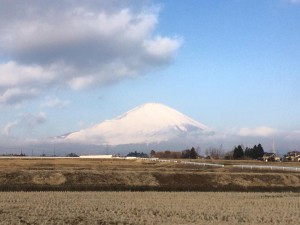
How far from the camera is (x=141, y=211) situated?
2875 centimetres

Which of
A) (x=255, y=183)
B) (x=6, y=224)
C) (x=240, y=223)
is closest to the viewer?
(x=6, y=224)

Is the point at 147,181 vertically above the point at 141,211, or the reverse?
the point at 147,181

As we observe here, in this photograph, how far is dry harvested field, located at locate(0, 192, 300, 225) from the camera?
24844 mm

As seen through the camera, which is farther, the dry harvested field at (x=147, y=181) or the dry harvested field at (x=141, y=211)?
the dry harvested field at (x=147, y=181)

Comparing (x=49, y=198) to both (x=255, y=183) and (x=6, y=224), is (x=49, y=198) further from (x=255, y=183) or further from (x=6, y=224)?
(x=255, y=183)

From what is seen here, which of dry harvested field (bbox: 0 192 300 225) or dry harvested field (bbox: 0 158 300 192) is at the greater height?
dry harvested field (bbox: 0 158 300 192)

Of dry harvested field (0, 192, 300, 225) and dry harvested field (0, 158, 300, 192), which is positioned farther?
dry harvested field (0, 158, 300, 192)

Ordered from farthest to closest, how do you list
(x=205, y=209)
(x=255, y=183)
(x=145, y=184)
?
(x=255, y=183) → (x=145, y=184) → (x=205, y=209)

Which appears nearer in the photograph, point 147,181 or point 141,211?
point 141,211

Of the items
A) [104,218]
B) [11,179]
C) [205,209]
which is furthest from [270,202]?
[11,179]

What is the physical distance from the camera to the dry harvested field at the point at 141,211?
81.5ft

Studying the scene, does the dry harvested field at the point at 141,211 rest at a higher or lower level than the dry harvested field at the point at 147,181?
lower

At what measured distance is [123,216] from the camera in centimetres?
2631

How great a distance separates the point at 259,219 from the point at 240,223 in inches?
94.2
